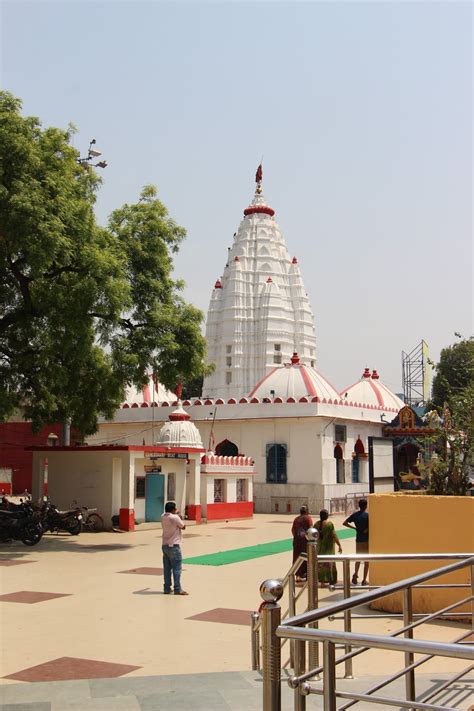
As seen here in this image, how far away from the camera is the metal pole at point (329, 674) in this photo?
11.1 ft

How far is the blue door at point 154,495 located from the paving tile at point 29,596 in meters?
13.0

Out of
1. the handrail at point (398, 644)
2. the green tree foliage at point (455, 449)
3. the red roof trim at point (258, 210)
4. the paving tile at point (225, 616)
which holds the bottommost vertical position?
the paving tile at point (225, 616)

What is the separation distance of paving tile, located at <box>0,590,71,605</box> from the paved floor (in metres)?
0.02

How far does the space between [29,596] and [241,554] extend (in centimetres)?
693

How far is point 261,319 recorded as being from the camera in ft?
167

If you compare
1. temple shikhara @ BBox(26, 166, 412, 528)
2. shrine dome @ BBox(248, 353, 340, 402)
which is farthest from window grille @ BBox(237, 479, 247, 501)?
shrine dome @ BBox(248, 353, 340, 402)

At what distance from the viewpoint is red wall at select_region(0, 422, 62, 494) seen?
139 feet

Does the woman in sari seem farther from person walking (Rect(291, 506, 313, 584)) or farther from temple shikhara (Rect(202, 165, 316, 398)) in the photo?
temple shikhara (Rect(202, 165, 316, 398))

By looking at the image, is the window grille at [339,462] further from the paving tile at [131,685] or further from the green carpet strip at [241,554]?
the paving tile at [131,685]

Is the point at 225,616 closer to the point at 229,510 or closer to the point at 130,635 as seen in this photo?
the point at 130,635

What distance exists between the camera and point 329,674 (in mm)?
3457

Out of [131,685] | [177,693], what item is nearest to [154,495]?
[131,685]

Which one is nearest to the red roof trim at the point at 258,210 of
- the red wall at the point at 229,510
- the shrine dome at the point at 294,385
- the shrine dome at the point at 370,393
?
the shrine dome at the point at 370,393

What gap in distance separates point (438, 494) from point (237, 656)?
13.8ft
